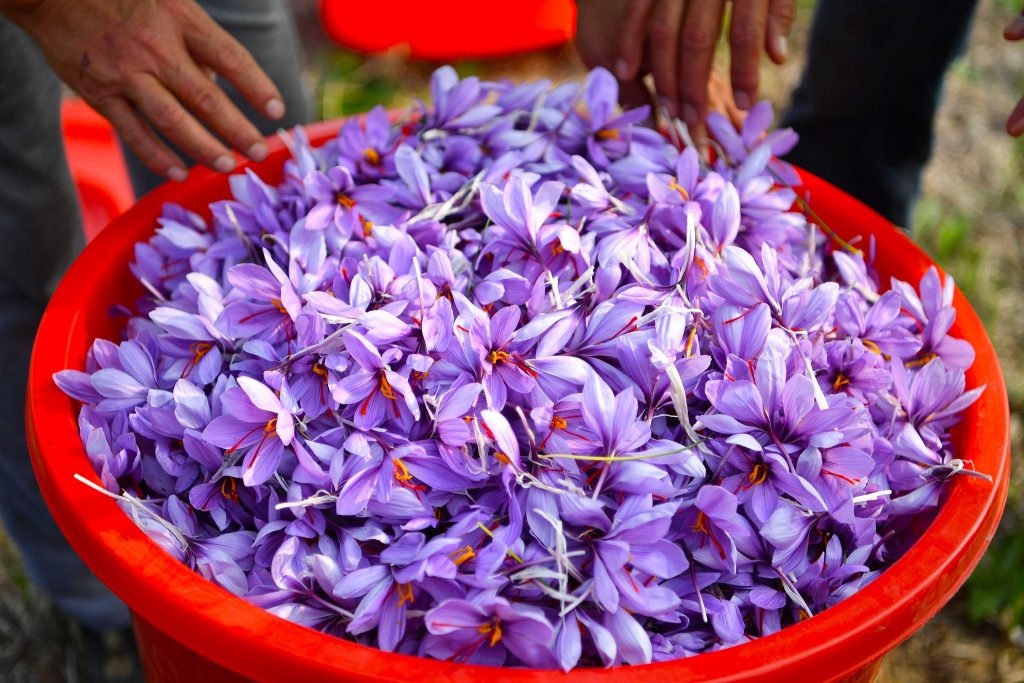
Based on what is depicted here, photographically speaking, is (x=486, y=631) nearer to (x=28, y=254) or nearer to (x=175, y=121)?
(x=175, y=121)

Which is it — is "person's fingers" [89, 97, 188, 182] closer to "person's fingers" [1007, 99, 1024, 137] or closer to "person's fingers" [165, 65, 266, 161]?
"person's fingers" [165, 65, 266, 161]

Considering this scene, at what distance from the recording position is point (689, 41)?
895 millimetres

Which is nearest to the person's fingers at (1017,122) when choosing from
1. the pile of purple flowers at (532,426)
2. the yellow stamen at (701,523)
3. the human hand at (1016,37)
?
the human hand at (1016,37)

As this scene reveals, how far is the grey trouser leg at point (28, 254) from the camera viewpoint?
0.91 metres

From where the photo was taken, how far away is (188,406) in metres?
0.62

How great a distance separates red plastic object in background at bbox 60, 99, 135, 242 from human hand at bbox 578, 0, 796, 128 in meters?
0.83

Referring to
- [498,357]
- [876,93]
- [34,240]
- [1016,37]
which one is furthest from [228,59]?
[876,93]

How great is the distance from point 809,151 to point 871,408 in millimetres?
904

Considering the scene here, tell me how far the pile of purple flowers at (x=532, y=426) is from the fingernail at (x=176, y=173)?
0.13m

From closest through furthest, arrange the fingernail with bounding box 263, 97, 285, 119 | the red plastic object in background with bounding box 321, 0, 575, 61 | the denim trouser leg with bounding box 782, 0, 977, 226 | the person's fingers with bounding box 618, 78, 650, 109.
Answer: the fingernail with bounding box 263, 97, 285, 119 < the person's fingers with bounding box 618, 78, 650, 109 < the denim trouser leg with bounding box 782, 0, 977, 226 < the red plastic object in background with bounding box 321, 0, 575, 61

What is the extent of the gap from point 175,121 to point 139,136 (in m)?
0.05

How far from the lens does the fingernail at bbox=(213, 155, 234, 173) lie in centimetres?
83

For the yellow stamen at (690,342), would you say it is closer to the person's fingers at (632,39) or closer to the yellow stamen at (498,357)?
the yellow stamen at (498,357)

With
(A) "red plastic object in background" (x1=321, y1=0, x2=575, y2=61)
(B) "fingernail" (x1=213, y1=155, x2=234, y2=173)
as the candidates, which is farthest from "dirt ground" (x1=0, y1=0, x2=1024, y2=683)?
(B) "fingernail" (x1=213, y1=155, x2=234, y2=173)
